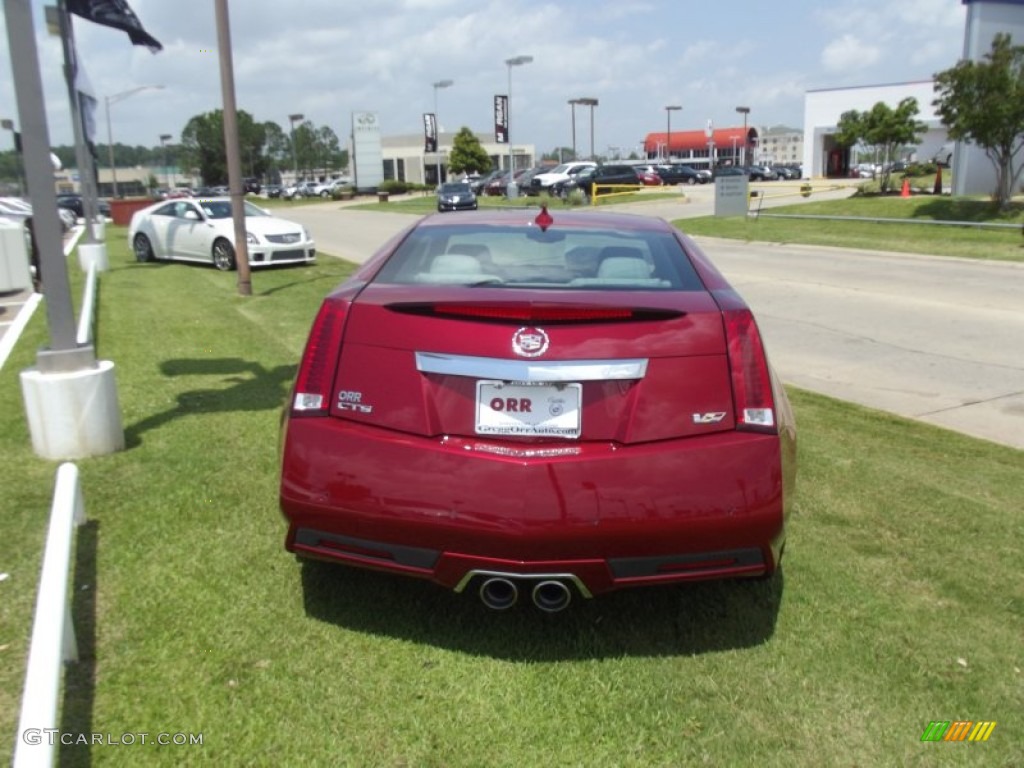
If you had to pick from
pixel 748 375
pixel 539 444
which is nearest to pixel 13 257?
pixel 539 444

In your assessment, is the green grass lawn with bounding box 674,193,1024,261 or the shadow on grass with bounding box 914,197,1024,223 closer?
the green grass lawn with bounding box 674,193,1024,261

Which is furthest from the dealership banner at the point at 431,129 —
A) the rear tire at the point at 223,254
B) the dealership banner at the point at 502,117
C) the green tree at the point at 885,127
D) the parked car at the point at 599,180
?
the rear tire at the point at 223,254

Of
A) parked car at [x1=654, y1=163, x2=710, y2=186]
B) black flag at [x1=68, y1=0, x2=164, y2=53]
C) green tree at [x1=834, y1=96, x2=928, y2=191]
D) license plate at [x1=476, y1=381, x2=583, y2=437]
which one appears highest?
black flag at [x1=68, y1=0, x2=164, y2=53]

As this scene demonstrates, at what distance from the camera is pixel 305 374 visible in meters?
3.07

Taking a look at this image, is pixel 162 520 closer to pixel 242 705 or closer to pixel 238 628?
pixel 238 628

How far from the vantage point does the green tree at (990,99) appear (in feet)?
68.3

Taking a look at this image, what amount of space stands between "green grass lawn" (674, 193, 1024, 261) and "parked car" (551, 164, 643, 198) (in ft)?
51.9

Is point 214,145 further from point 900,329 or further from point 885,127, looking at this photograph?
point 900,329

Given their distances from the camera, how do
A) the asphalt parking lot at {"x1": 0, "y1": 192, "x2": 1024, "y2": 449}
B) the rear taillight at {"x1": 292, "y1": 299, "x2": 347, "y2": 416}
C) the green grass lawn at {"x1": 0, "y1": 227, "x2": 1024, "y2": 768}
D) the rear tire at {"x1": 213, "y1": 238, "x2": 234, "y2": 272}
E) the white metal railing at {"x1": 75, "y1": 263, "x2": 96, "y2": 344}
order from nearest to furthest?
the green grass lawn at {"x1": 0, "y1": 227, "x2": 1024, "y2": 768}, the rear taillight at {"x1": 292, "y1": 299, "x2": 347, "y2": 416}, the white metal railing at {"x1": 75, "y1": 263, "x2": 96, "y2": 344}, the asphalt parking lot at {"x1": 0, "y1": 192, "x2": 1024, "y2": 449}, the rear tire at {"x1": 213, "y1": 238, "x2": 234, "y2": 272}

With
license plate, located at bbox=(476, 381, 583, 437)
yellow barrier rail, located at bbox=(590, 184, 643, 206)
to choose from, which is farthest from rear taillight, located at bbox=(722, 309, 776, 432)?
yellow barrier rail, located at bbox=(590, 184, 643, 206)

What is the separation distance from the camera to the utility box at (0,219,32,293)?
1242cm

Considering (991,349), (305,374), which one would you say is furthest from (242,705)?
(991,349)

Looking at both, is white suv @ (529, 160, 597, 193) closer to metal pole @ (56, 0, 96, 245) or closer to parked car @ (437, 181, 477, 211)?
parked car @ (437, 181, 477, 211)

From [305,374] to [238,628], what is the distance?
0.96 metres
